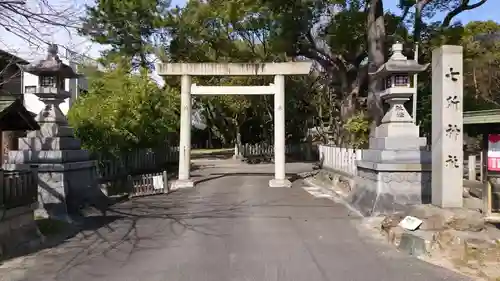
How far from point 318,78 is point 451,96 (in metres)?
25.1

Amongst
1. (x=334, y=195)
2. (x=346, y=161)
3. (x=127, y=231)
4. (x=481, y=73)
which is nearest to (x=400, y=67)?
(x=334, y=195)

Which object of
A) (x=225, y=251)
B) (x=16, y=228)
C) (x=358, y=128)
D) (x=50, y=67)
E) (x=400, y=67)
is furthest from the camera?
(x=358, y=128)

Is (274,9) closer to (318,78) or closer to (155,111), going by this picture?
(155,111)

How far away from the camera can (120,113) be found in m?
19.0

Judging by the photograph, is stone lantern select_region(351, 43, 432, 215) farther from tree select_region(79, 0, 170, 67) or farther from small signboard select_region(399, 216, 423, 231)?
tree select_region(79, 0, 170, 67)

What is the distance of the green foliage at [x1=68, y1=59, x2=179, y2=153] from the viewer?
17469 mm

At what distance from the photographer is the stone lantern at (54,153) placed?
1196cm

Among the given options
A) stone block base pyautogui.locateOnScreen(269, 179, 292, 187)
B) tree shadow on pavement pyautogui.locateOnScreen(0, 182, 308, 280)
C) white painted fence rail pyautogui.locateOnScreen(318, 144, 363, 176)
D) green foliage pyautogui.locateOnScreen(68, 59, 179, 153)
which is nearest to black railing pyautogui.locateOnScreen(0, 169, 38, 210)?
tree shadow on pavement pyautogui.locateOnScreen(0, 182, 308, 280)

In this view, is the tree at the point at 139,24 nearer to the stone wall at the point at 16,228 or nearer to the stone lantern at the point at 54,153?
the stone lantern at the point at 54,153

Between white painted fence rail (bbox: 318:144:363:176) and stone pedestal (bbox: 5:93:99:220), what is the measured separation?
25.6 ft

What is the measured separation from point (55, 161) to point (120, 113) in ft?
23.2

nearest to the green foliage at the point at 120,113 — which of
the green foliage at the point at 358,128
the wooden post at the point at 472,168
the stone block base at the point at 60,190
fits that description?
the stone block base at the point at 60,190

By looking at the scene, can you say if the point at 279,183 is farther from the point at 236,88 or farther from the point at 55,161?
the point at 55,161

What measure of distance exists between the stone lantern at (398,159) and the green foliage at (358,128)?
28.4ft
